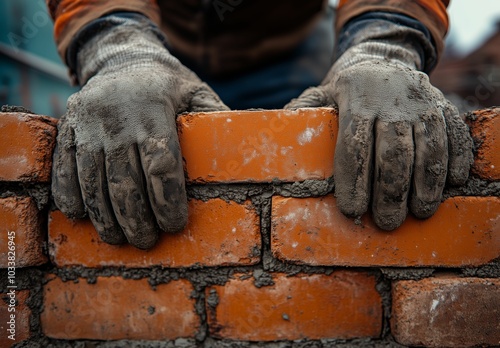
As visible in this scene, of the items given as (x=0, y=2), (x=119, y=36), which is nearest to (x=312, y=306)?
(x=119, y=36)

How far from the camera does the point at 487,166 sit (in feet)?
2.80

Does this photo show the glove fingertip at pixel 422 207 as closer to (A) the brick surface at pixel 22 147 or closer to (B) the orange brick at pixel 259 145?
(B) the orange brick at pixel 259 145

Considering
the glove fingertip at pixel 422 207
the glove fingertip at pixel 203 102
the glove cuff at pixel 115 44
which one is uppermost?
the glove cuff at pixel 115 44

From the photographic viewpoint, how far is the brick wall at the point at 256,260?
2.80 ft

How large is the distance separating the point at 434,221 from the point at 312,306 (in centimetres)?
36

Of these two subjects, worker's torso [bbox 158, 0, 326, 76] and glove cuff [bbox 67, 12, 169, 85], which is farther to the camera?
worker's torso [bbox 158, 0, 326, 76]

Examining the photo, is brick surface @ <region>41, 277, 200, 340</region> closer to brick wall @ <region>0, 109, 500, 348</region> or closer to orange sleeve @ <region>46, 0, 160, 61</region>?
brick wall @ <region>0, 109, 500, 348</region>

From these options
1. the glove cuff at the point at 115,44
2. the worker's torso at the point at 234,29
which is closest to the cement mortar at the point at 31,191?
the glove cuff at the point at 115,44

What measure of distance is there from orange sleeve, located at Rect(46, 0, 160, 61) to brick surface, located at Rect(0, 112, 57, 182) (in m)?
0.42

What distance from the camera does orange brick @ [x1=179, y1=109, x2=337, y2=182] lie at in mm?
857

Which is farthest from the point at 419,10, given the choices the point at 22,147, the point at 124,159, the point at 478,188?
the point at 22,147

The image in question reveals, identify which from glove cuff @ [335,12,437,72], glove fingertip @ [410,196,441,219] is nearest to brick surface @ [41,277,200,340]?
glove fingertip @ [410,196,441,219]

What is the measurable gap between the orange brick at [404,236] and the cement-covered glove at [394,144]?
42mm

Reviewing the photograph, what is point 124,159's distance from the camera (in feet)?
2.55
